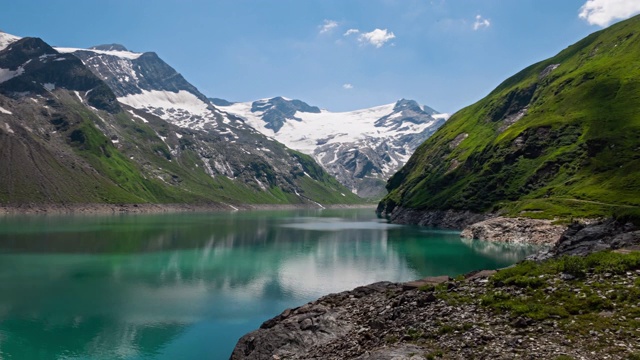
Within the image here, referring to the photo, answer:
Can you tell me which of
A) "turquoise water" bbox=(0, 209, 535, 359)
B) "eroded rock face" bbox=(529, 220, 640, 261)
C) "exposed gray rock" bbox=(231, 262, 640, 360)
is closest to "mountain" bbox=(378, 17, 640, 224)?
"turquoise water" bbox=(0, 209, 535, 359)

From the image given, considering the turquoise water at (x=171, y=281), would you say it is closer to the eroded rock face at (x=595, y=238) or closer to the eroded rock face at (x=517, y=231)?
the eroded rock face at (x=517, y=231)

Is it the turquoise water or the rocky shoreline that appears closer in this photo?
the rocky shoreline

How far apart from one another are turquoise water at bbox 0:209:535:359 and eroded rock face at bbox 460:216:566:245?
7540 mm

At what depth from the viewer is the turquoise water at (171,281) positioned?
42875 mm

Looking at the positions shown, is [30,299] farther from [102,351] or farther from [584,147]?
[584,147]

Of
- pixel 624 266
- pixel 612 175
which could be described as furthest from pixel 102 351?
pixel 612 175

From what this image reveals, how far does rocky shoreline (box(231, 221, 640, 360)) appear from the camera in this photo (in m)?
21.6

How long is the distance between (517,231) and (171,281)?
97179 mm

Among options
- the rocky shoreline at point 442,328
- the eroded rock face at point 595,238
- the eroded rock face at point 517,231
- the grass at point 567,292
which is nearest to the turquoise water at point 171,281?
the eroded rock face at point 517,231

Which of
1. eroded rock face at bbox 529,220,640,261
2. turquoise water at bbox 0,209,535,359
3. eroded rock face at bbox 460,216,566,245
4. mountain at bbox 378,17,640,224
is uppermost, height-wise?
mountain at bbox 378,17,640,224

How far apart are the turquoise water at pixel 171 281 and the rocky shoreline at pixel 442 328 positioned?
9.44 metres

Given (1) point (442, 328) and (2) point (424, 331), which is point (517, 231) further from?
(1) point (442, 328)

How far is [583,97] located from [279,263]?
167m

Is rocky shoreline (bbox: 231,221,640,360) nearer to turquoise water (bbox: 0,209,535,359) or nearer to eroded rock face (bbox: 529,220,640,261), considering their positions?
turquoise water (bbox: 0,209,535,359)
